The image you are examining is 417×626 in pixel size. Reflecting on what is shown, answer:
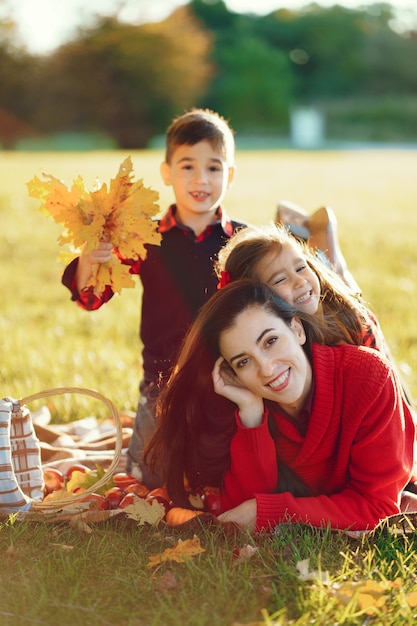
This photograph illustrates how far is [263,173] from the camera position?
2033cm

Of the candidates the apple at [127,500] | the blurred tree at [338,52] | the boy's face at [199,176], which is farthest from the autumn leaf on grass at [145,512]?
the blurred tree at [338,52]

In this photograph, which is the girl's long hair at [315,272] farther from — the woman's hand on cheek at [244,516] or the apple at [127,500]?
the apple at [127,500]

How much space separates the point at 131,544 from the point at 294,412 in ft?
2.40

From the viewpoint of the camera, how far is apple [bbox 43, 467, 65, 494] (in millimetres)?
3510

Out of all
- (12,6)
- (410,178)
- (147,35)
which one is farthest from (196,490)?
(147,35)

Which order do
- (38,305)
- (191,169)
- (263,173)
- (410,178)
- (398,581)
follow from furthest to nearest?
(263,173) < (410,178) < (38,305) < (191,169) < (398,581)

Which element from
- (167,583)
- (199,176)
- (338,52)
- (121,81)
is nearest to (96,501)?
(167,583)

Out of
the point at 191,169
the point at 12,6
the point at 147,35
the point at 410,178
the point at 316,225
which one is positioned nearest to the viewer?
the point at 191,169

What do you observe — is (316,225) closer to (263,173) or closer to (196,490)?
(196,490)

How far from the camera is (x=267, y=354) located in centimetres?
284

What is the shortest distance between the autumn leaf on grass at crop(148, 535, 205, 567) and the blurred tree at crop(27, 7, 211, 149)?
40.6 metres

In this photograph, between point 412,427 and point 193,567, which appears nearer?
point 193,567

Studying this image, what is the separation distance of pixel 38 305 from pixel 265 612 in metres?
5.11

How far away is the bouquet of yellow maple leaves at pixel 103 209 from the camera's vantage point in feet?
9.77
